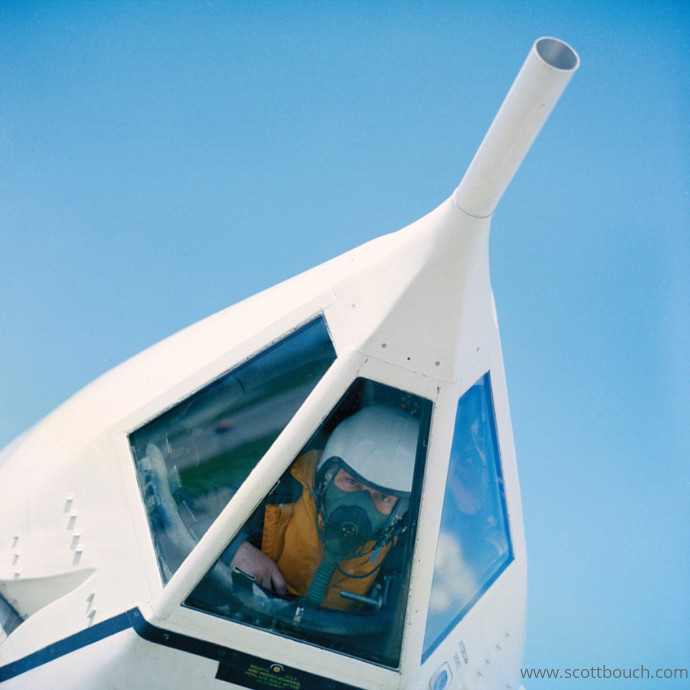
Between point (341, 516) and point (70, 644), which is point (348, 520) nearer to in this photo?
point (341, 516)

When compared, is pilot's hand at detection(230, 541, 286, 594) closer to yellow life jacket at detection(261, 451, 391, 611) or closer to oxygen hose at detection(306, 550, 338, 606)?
yellow life jacket at detection(261, 451, 391, 611)

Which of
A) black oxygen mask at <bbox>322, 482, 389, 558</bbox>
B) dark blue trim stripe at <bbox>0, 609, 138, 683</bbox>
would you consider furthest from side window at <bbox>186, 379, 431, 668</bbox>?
dark blue trim stripe at <bbox>0, 609, 138, 683</bbox>

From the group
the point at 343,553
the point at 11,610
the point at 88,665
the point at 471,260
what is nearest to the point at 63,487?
the point at 11,610

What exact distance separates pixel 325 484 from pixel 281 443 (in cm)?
35

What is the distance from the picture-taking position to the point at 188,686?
3.41 m

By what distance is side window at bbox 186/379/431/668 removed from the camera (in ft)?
12.1

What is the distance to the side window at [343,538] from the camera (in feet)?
12.1

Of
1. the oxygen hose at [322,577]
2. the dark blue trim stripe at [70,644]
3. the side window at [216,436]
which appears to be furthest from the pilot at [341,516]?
the dark blue trim stripe at [70,644]

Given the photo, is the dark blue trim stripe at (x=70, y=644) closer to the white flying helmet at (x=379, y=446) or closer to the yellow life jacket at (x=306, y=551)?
the yellow life jacket at (x=306, y=551)

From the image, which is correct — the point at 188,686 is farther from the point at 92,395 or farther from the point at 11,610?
the point at 92,395

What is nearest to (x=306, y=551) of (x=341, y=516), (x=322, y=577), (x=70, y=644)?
(x=322, y=577)

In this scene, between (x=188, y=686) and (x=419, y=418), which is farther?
(x=419, y=418)

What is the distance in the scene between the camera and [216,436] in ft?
12.9

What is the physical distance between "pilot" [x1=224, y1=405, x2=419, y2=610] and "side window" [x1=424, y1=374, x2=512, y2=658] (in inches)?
11.0
